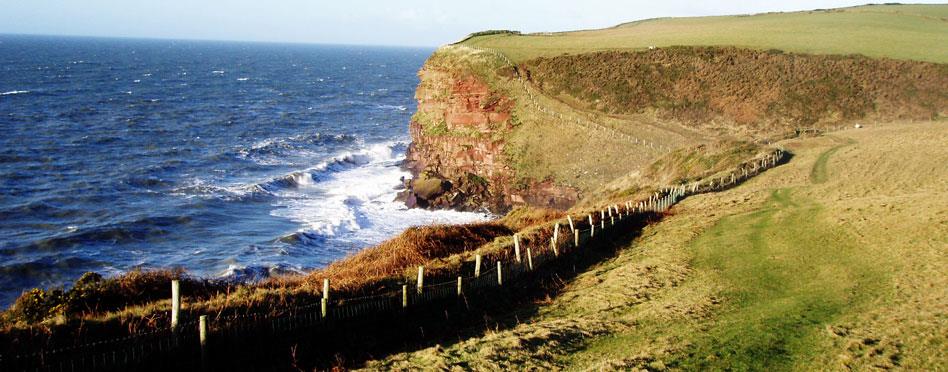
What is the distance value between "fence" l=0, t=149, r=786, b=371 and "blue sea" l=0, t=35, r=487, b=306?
20.2 m

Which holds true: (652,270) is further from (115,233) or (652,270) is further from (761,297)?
(115,233)

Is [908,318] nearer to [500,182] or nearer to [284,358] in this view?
[284,358]

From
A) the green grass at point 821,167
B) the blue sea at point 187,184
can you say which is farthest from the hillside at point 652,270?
the blue sea at point 187,184

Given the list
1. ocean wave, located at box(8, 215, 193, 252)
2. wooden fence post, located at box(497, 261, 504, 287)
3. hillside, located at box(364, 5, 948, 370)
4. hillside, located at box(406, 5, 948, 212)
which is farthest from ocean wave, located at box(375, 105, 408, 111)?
wooden fence post, located at box(497, 261, 504, 287)

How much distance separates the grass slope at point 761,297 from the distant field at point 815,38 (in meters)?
54.8

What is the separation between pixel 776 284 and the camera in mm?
20547

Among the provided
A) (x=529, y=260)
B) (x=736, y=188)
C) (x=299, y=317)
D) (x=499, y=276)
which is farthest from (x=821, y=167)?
(x=299, y=317)

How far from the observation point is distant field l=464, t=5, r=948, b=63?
8225cm

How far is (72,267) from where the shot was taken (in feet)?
127

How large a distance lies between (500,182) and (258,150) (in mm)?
31304

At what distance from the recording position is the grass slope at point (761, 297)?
14.7 meters

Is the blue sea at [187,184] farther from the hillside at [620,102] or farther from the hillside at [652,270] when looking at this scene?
the hillside at [652,270]

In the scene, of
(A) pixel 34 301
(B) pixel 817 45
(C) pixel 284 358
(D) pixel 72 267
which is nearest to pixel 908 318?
(C) pixel 284 358

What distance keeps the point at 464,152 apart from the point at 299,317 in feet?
176
